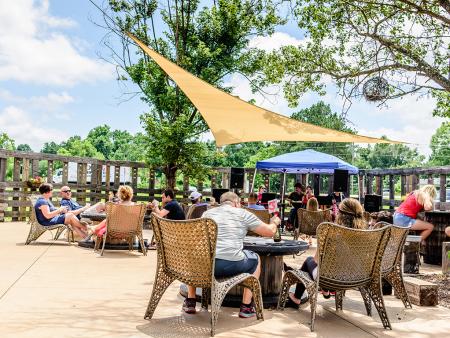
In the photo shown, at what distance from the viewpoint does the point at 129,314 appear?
11.2ft

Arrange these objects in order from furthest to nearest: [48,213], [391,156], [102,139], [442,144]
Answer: [391,156] < [102,139] < [442,144] < [48,213]

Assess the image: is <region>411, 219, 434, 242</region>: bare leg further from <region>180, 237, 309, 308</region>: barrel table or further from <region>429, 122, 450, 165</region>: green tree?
<region>429, 122, 450, 165</region>: green tree

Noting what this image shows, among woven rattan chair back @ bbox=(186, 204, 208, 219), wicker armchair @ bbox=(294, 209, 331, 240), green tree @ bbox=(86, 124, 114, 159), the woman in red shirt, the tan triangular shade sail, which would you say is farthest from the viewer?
green tree @ bbox=(86, 124, 114, 159)

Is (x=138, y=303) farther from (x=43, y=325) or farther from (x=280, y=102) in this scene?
(x=280, y=102)

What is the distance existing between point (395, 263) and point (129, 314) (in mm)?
2085

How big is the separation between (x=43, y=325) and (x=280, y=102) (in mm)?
7902

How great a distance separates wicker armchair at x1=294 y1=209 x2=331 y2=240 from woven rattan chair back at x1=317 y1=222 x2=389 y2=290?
4.18m

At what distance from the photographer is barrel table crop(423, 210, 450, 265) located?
6.39 meters

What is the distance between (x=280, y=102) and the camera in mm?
10188

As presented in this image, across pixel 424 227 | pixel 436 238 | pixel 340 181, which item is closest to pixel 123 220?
pixel 424 227

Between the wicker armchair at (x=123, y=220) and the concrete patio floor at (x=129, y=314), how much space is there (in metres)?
1.24

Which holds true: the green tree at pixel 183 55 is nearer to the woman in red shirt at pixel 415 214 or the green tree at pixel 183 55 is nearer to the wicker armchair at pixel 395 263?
the woman in red shirt at pixel 415 214

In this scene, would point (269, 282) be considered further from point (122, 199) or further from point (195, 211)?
point (122, 199)

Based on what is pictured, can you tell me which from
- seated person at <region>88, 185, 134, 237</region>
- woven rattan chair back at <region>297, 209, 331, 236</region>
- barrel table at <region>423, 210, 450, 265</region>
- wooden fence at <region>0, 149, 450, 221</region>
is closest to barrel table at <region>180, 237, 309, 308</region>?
seated person at <region>88, 185, 134, 237</region>
